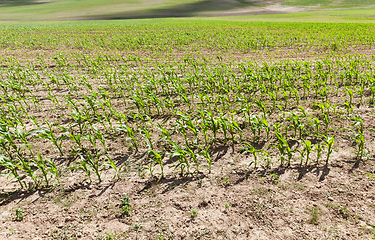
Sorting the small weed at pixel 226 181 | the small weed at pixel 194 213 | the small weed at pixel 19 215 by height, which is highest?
the small weed at pixel 19 215

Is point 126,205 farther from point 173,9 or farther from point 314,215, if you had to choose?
point 173,9

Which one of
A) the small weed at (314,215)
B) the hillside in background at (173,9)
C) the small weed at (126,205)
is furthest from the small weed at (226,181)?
the hillside in background at (173,9)

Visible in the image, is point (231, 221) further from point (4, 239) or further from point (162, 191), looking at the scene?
point (4, 239)

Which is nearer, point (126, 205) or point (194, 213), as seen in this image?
point (194, 213)

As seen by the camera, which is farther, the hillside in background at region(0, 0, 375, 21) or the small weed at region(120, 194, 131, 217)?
the hillside in background at region(0, 0, 375, 21)

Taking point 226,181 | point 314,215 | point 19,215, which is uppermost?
point 19,215

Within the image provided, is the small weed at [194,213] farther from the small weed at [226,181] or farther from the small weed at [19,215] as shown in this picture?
the small weed at [19,215]

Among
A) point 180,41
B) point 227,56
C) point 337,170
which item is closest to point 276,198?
point 337,170

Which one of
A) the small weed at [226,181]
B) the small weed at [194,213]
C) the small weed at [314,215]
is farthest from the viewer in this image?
the small weed at [226,181]

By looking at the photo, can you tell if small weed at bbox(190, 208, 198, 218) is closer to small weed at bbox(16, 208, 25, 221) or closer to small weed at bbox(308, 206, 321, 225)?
small weed at bbox(308, 206, 321, 225)

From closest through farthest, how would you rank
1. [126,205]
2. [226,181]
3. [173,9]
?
[126,205] < [226,181] < [173,9]

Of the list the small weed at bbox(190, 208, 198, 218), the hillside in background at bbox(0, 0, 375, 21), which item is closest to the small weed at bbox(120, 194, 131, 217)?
the small weed at bbox(190, 208, 198, 218)

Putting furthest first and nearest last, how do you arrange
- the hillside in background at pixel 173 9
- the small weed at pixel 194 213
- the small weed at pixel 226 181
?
the hillside in background at pixel 173 9 < the small weed at pixel 226 181 < the small weed at pixel 194 213

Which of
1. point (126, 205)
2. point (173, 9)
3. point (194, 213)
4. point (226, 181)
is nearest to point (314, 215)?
point (226, 181)
